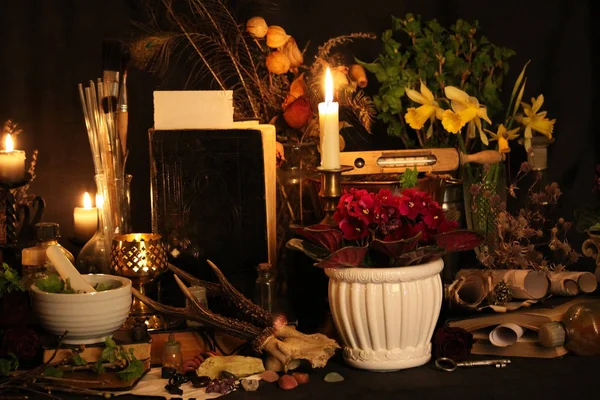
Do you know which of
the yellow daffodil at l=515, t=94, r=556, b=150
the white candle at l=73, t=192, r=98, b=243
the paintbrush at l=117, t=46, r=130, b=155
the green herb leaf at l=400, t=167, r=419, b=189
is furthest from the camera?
the yellow daffodil at l=515, t=94, r=556, b=150

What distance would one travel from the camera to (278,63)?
5.68 feet

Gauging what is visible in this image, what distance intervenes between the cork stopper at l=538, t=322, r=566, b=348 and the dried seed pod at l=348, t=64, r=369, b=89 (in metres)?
0.60

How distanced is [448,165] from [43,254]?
71 centimetres

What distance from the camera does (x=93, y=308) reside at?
130 cm

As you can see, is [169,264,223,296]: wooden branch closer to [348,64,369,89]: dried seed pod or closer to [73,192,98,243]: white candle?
[73,192,98,243]: white candle

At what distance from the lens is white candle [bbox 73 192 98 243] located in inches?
66.4

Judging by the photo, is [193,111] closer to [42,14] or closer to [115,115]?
[115,115]

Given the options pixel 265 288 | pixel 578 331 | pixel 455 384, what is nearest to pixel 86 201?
pixel 265 288

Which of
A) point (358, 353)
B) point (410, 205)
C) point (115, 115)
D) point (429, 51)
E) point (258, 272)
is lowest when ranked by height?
point (358, 353)

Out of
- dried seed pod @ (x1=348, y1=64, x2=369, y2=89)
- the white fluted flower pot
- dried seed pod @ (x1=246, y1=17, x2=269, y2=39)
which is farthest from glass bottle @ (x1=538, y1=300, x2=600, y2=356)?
dried seed pod @ (x1=246, y1=17, x2=269, y2=39)

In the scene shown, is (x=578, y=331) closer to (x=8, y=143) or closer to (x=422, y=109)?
(x=422, y=109)

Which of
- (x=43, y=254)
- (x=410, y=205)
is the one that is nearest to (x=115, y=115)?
(x=43, y=254)

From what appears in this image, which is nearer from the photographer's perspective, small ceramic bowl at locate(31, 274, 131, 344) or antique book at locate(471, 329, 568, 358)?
small ceramic bowl at locate(31, 274, 131, 344)

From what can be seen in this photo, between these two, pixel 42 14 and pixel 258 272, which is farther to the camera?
pixel 42 14
